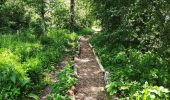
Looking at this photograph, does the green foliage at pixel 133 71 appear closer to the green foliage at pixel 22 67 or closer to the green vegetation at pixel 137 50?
the green vegetation at pixel 137 50

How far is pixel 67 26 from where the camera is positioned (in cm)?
3388

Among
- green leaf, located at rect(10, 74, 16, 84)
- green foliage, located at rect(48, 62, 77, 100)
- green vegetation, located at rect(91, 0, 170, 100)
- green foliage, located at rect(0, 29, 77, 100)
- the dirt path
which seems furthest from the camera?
the dirt path

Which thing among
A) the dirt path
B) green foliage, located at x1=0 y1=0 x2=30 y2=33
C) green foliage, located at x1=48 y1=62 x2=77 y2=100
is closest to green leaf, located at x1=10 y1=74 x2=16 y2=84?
green foliage, located at x1=48 y1=62 x2=77 y2=100

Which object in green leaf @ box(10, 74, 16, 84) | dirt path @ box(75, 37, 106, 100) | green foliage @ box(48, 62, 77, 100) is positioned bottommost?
dirt path @ box(75, 37, 106, 100)

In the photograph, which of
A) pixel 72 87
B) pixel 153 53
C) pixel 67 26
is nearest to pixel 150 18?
pixel 153 53

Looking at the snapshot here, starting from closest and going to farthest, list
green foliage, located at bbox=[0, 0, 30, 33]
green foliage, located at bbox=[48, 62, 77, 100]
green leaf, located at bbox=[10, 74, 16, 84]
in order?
green foliage, located at bbox=[48, 62, 77, 100], green leaf, located at bbox=[10, 74, 16, 84], green foliage, located at bbox=[0, 0, 30, 33]

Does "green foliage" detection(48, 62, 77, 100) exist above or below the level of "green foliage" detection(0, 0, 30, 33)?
below

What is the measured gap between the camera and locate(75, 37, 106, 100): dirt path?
36.5 ft

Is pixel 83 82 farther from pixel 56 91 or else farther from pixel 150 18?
pixel 150 18

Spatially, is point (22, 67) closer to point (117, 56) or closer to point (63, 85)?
point (63, 85)

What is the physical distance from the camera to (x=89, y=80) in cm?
1327

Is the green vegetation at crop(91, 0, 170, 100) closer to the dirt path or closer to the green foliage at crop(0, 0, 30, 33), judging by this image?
the dirt path

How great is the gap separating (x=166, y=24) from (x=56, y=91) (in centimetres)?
643

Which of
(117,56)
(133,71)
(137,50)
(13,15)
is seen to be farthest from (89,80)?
(13,15)
